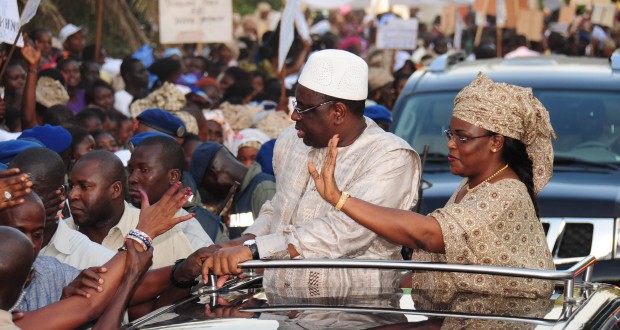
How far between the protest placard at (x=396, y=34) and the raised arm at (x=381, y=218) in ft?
42.3

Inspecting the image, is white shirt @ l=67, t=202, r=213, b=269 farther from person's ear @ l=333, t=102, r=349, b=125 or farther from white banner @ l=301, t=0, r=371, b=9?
white banner @ l=301, t=0, r=371, b=9

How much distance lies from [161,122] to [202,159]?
0.52m

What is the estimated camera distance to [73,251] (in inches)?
206

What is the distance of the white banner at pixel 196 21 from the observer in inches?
556

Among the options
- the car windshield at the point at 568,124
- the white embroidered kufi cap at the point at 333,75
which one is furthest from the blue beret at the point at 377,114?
the white embroidered kufi cap at the point at 333,75

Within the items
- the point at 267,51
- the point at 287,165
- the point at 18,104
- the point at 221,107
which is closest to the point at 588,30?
the point at 267,51

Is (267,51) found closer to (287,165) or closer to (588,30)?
(588,30)

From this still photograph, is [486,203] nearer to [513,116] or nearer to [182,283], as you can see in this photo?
[513,116]

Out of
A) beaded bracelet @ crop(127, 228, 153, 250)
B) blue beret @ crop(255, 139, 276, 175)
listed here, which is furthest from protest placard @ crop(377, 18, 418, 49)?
beaded bracelet @ crop(127, 228, 153, 250)

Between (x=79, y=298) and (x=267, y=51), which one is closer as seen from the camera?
(x=79, y=298)

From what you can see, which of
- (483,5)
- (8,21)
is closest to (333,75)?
(8,21)

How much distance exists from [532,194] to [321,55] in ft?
3.65

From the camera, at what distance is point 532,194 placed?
16.2 feet

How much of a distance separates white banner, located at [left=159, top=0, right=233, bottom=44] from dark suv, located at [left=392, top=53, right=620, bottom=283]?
4.93 metres
